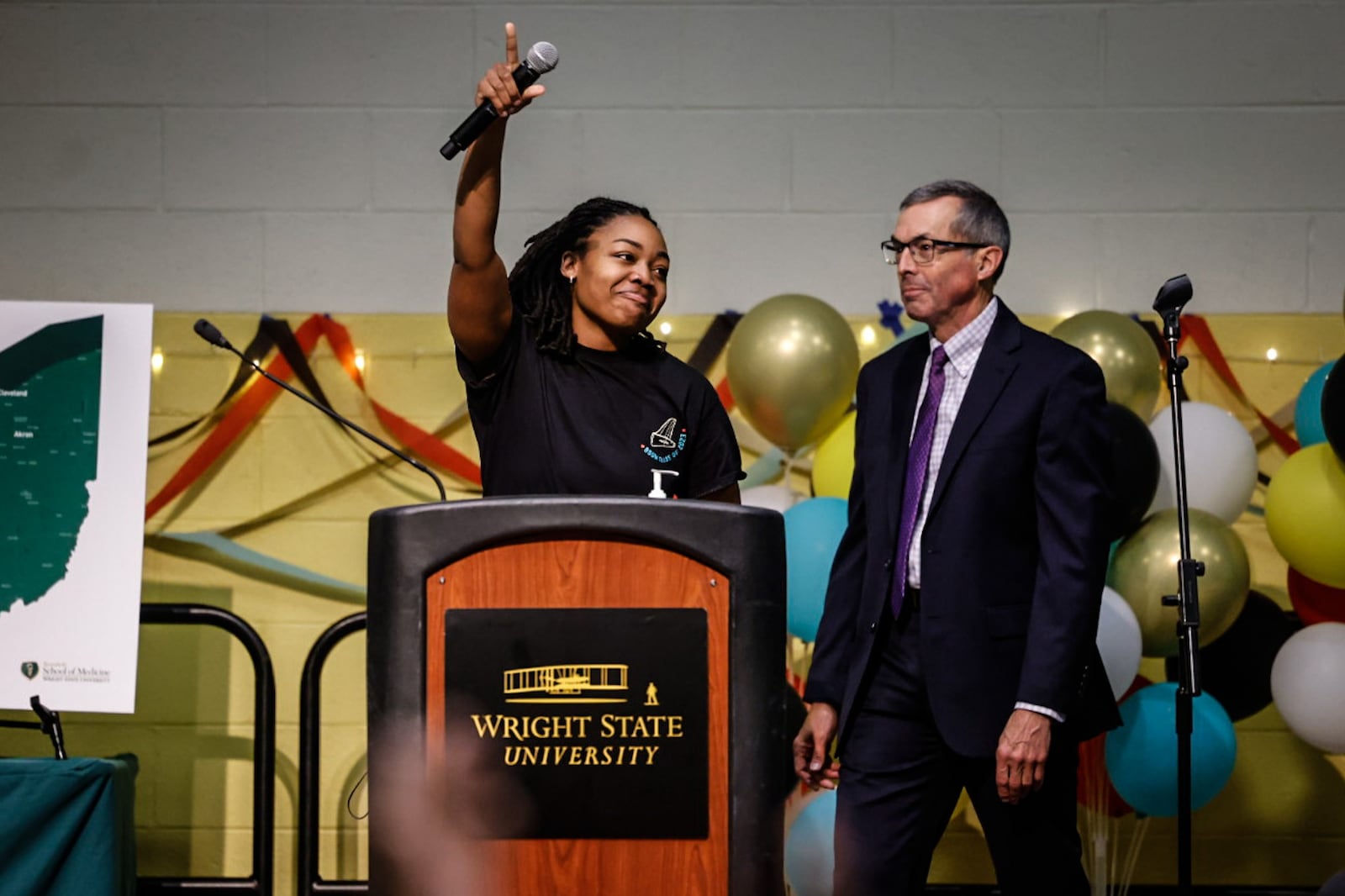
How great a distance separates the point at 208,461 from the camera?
12.1 ft

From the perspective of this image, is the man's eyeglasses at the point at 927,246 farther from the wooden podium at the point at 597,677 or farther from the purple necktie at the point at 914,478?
the wooden podium at the point at 597,677

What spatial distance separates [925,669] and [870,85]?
6.42 ft

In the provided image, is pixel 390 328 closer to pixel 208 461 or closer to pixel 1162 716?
pixel 208 461

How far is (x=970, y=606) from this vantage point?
2240mm

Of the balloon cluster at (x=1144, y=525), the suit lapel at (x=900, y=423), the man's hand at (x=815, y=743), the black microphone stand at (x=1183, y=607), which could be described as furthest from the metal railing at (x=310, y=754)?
the black microphone stand at (x=1183, y=607)

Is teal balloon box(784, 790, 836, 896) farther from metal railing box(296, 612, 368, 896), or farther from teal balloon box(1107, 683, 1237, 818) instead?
metal railing box(296, 612, 368, 896)

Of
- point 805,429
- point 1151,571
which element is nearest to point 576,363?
point 805,429

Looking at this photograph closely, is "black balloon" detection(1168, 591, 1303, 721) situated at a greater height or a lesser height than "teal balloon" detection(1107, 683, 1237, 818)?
greater

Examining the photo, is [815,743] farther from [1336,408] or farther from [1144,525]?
[1336,408]

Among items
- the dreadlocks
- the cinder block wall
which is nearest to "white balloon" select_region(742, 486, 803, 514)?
the cinder block wall

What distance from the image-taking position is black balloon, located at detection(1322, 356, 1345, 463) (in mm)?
2844

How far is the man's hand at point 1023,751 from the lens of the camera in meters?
2.16

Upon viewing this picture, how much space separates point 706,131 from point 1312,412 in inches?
60.6

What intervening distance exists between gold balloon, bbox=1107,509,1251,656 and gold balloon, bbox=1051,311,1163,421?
0.84 feet
